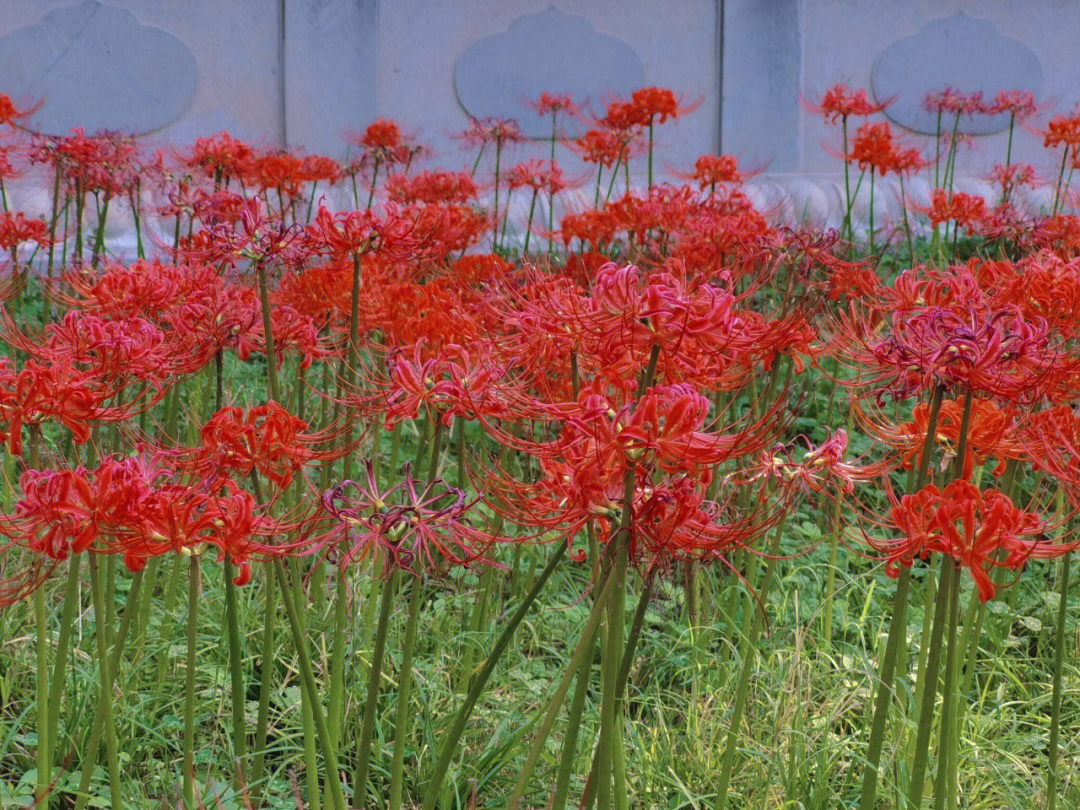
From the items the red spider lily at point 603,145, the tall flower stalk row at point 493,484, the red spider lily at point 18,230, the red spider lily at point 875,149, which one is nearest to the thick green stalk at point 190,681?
the tall flower stalk row at point 493,484

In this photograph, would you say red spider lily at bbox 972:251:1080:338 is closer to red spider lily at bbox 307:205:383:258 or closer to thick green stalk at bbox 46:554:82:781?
red spider lily at bbox 307:205:383:258

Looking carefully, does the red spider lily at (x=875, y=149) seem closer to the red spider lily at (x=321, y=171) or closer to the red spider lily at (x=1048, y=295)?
the red spider lily at (x=321, y=171)

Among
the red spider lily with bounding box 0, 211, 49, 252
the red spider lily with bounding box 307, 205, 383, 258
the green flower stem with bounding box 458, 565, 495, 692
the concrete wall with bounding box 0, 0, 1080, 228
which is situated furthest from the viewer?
the concrete wall with bounding box 0, 0, 1080, 228

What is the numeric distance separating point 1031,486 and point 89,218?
607 centimetres

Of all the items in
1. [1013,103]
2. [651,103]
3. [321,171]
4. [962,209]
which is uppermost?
[1013,103]

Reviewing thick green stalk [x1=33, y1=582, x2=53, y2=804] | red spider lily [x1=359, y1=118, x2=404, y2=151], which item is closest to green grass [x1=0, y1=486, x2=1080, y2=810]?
thick green stalk [x1=33, y1=582, x2=53, y2=804]

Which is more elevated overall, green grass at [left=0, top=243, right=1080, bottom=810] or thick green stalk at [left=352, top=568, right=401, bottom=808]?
thick green stalk at [left=352, top=568, right=401, bottom=808]

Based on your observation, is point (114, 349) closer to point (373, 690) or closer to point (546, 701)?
point (373, 690)

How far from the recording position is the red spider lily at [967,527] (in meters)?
1.42

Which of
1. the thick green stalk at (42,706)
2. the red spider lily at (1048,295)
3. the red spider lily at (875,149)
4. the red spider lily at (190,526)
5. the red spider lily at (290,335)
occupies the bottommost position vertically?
the thick green stalk at (42,706)

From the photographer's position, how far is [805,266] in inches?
118

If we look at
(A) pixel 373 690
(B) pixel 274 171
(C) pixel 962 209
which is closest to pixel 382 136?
(B) pixel 274 171

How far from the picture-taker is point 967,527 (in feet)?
4.68

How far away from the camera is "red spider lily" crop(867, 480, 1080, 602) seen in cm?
142
